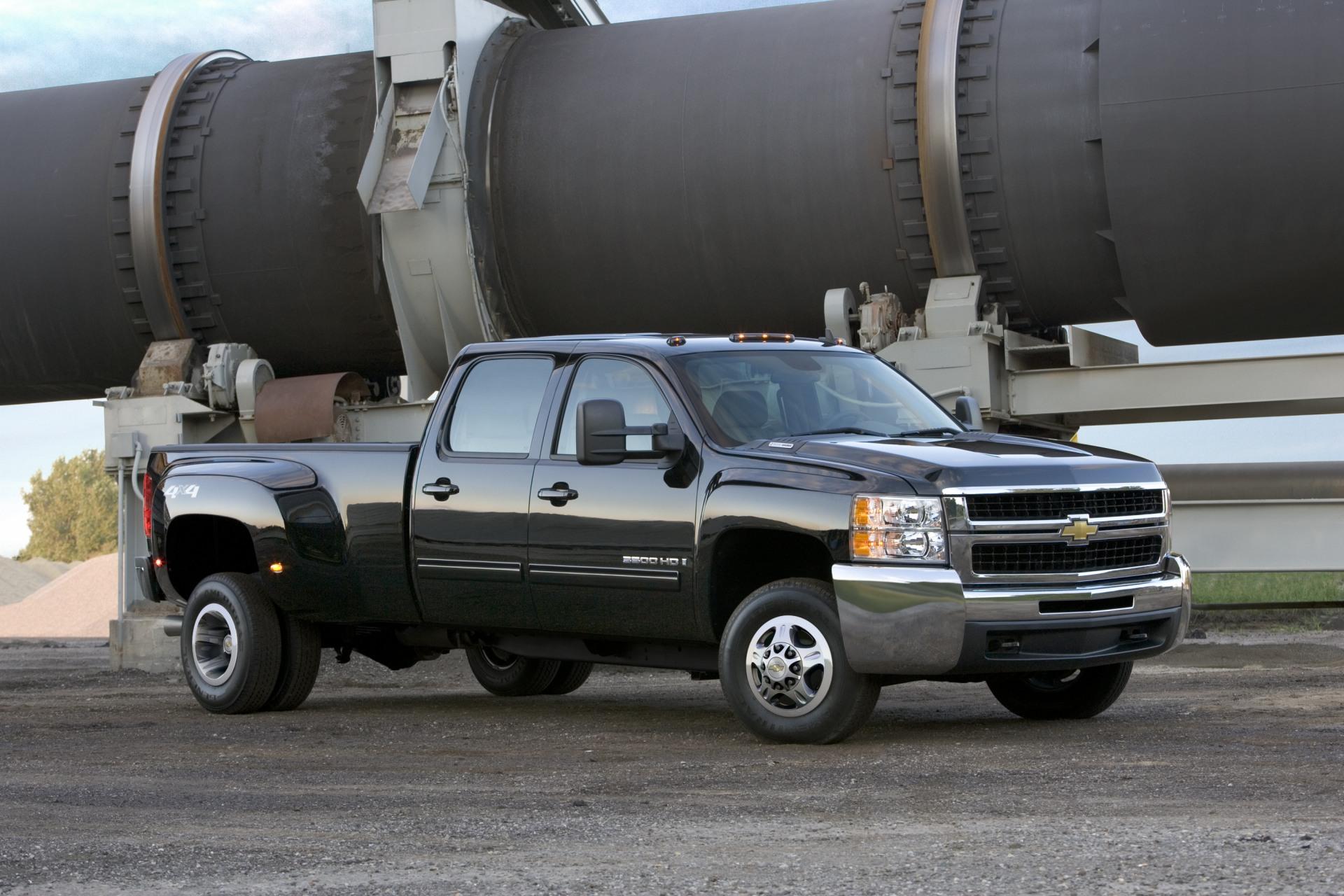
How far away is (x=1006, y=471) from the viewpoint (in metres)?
7.93

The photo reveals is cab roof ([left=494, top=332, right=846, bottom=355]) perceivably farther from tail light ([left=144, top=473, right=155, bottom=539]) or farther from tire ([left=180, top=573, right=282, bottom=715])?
tail light ([left=144, top=473, right=155, bottom=539])

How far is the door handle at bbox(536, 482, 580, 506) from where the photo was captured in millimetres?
8953

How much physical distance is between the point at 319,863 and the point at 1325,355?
32.5 ft

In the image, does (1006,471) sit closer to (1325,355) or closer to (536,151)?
(1325,355)

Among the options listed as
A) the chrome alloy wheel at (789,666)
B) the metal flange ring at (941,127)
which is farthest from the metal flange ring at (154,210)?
the chrome alloy wheel at (789,666)

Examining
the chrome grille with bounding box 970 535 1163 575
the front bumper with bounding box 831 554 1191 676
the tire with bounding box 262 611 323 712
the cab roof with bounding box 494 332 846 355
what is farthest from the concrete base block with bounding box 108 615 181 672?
the chrome grille with bounding box 970 535 1163 575

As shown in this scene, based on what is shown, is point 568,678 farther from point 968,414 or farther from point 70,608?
point 70,608

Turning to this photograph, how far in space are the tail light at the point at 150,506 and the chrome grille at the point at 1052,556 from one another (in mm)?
5604

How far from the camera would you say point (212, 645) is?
10.8 meters

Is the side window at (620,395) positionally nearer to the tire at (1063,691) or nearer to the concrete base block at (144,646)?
the tire at (1063,691)

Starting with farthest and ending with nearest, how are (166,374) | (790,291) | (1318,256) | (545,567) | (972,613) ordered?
(166,374) < (790,291) < (1318,256) < (545,567) < (972,613)

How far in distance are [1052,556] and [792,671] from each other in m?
1.31

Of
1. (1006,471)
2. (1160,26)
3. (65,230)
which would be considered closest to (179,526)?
(1006,471)

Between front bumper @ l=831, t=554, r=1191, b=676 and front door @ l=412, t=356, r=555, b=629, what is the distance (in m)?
2.08
